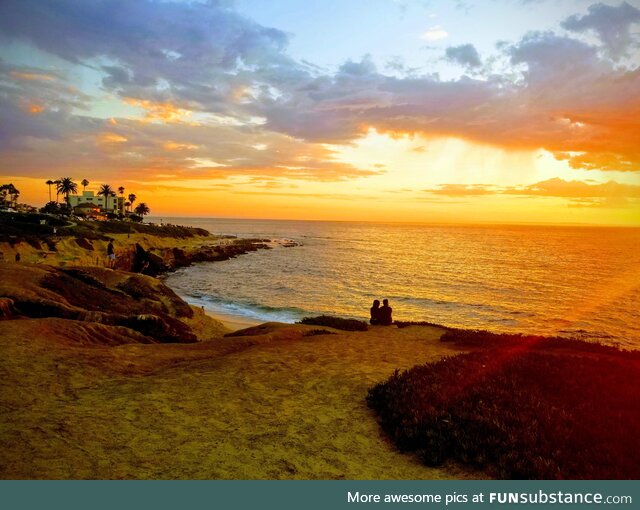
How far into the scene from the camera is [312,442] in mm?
7984

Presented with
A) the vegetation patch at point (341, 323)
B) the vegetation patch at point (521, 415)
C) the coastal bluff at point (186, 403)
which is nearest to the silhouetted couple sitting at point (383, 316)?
the vegetation patch at point (341, 323)

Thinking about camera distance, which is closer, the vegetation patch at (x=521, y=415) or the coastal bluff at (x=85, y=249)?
the vegetation patch at (x=521, y=415)

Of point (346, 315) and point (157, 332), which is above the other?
point (157, 332)

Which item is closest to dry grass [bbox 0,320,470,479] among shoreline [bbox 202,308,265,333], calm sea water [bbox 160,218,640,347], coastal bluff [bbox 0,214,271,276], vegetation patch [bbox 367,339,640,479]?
vegetation patch [bbox 367,339,640,479]

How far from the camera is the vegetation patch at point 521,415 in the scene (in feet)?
23.4

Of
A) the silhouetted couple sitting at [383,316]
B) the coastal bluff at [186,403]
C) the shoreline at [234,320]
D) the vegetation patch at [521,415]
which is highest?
the vegetation patch at [521,415]

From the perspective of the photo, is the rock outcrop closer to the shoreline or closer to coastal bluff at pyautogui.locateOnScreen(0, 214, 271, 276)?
the shoreline

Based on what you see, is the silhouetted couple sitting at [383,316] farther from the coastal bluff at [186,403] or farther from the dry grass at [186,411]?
the dry grass at [186,411]

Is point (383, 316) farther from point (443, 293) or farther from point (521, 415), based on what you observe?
point (443, 293)

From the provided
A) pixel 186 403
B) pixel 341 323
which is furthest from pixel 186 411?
pixel 341 323

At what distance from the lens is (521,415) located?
28.2ft

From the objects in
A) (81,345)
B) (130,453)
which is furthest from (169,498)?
(81,345)

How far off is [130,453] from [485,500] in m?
6.23

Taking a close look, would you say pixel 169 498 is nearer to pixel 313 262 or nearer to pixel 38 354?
pixel 38 354
